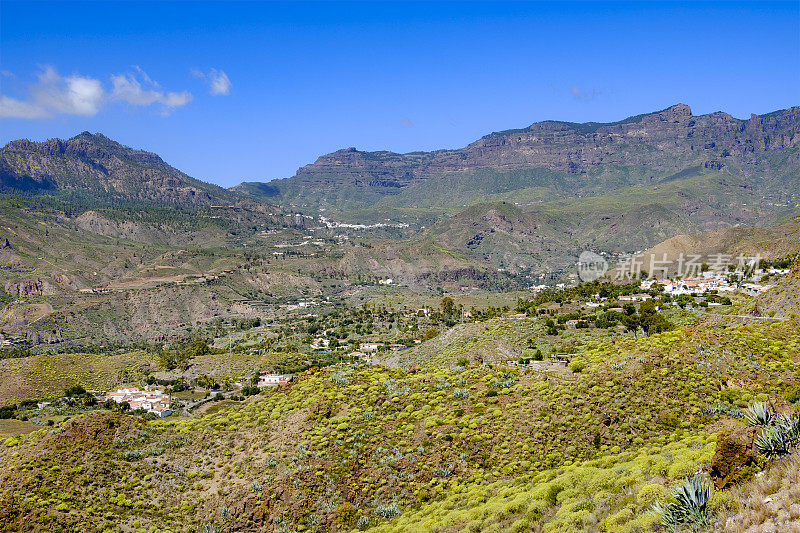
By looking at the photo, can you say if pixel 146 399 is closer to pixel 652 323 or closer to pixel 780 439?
pixel 652 323

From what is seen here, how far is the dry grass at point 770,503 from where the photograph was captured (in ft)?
37.3

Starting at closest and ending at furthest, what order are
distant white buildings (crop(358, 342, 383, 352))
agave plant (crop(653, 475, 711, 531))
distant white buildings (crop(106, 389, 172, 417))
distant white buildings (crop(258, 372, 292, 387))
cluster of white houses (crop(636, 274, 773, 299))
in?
agave plant (crop(653, 475, 711, 531))
distant white buildings (crop(106, 389, 172, 417))
distant white buildings (crop(258, 372, 292, 387))
cluster of white houses (crop(636, 274, 773, 299))
distant white buildings (crop(358, 342, 383, 352))

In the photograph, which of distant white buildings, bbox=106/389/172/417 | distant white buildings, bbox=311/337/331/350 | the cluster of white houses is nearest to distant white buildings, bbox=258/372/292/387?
distant white buildings, bbox=106/389/172/417

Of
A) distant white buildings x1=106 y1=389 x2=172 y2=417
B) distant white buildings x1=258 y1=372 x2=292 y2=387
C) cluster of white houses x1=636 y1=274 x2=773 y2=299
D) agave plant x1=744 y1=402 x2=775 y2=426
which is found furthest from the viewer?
cluster of white houses x1=636 y1=274 x2=773 y2=299

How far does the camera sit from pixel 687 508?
12.8m

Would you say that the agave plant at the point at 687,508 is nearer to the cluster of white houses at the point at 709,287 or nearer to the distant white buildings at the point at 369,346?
the cluster of white houses at the point at 709,287

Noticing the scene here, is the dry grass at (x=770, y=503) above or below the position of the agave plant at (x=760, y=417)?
below

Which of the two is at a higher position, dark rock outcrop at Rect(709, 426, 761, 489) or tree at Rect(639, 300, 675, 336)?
dark rock outcrop at Rect(709, 426, 761, 489)

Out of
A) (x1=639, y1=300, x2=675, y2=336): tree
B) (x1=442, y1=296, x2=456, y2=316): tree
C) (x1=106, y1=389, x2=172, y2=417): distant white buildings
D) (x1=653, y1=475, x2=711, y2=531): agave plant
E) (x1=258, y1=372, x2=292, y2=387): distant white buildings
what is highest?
(x1=653, y1=475, x2=711, y2=531): agave plant

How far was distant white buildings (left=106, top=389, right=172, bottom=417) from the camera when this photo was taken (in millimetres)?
58963

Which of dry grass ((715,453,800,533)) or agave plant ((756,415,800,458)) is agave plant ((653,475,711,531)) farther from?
agave plant ((756,415,800,458))

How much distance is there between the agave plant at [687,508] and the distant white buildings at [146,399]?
50.8 metres

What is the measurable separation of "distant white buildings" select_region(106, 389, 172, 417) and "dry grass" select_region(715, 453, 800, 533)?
5184 centimetres

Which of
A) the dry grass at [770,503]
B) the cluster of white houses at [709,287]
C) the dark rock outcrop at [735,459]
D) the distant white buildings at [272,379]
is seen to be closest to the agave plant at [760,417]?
the dark rock outcrop at [735,459]
